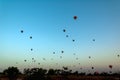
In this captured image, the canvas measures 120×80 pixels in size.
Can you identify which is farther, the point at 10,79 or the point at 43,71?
the point at 10,79

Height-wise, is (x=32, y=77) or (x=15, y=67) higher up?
(x=15, y=67)

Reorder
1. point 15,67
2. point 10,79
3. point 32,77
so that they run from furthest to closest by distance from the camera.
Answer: point 15,67, point 10,79, point 32,77

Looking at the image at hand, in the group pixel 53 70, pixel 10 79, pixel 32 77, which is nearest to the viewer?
pixel 32 77

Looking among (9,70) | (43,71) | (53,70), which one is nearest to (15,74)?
(9,70)

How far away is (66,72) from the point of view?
7206 centimetres

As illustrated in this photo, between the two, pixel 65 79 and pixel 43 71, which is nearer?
pixel 43 71

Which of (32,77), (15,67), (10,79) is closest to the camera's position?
(32,77)

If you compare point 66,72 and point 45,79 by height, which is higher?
point 66,72

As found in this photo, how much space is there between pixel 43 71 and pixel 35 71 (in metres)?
1.36

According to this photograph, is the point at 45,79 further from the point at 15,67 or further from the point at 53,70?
the point at 53,70

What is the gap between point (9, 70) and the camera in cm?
6531

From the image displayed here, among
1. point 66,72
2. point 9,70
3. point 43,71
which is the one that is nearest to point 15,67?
point 9,70

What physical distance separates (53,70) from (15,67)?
3082cm

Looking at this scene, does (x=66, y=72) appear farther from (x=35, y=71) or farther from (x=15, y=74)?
(x=35, y=71)
